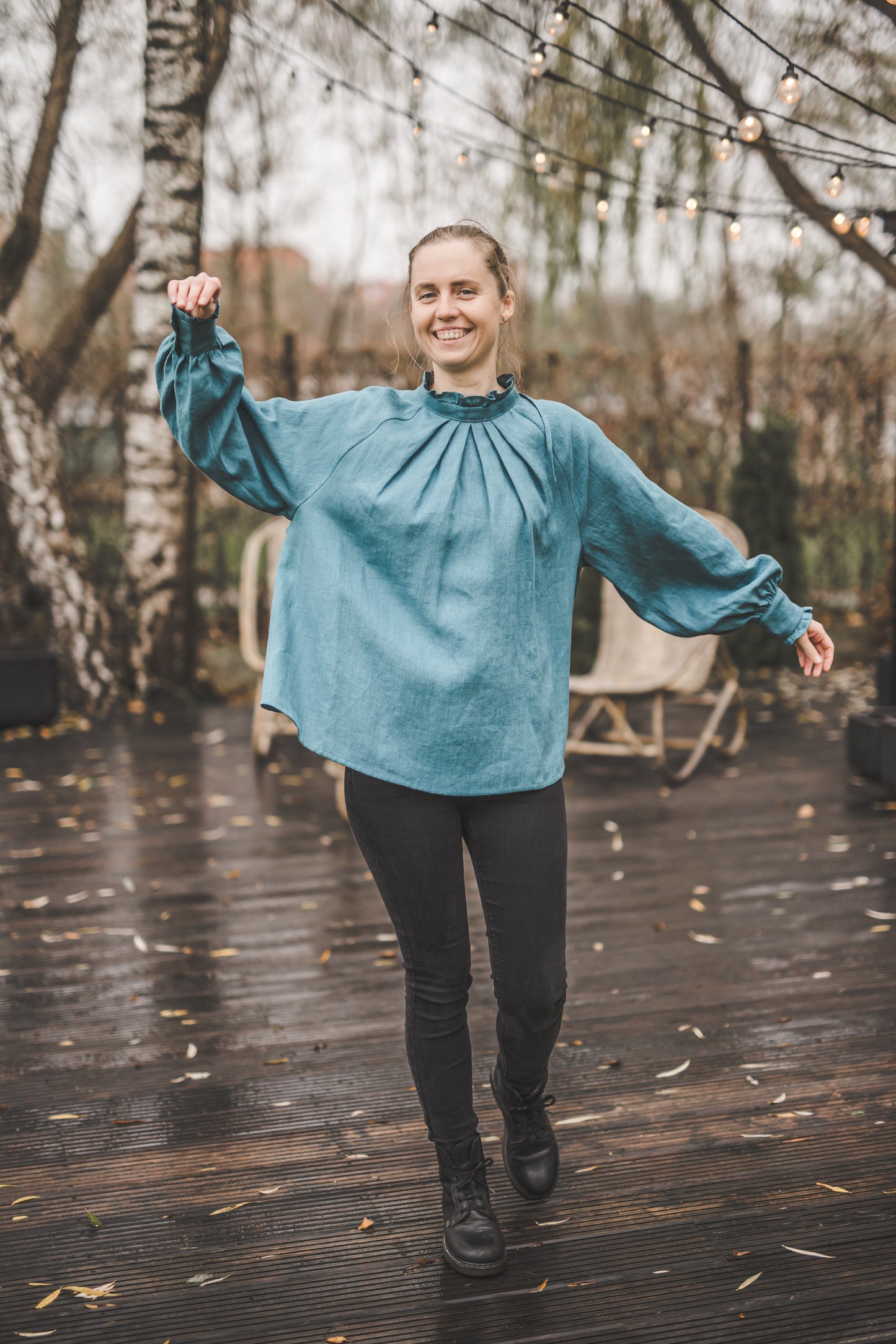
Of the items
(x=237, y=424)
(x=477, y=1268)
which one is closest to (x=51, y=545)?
(x=237, y=424)

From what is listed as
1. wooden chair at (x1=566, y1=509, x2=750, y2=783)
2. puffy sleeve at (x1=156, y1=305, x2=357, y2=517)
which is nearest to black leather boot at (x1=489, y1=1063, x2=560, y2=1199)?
puffy sleeve at (x1=156, y1=305, x2=357, y2=517)

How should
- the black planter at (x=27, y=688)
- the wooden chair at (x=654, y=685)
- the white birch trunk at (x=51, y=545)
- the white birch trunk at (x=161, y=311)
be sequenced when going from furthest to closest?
the white birch trunk at (x=51, y=545) < the white birch trunk at (x=161, y=311) < the black planter at (x=27, y=688) < the wooden chair at (x=654, y=685)

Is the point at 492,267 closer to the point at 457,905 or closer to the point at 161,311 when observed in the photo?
the point at 457,905

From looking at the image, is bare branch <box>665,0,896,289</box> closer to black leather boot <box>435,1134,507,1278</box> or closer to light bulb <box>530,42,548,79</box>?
light bulb <box>530,42,548,79</box>

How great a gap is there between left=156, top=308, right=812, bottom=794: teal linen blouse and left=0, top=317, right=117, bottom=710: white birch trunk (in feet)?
16.4

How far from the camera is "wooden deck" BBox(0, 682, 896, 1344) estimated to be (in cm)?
176

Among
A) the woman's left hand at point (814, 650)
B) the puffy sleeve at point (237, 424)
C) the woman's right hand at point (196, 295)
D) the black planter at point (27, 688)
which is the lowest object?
the black planter at point (27, 688)

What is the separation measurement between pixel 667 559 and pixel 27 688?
475 centimetres

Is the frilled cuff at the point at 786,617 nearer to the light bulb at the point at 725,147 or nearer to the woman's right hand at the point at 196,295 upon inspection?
the woman's right hand at the point at 196,295

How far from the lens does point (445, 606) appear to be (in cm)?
169

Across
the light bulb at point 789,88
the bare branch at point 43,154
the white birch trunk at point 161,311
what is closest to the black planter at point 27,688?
the white birch trunk at point 161,311

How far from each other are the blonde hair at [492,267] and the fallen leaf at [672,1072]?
1415mm

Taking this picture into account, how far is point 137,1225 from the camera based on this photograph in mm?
1953

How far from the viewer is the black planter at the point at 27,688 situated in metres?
5.98
